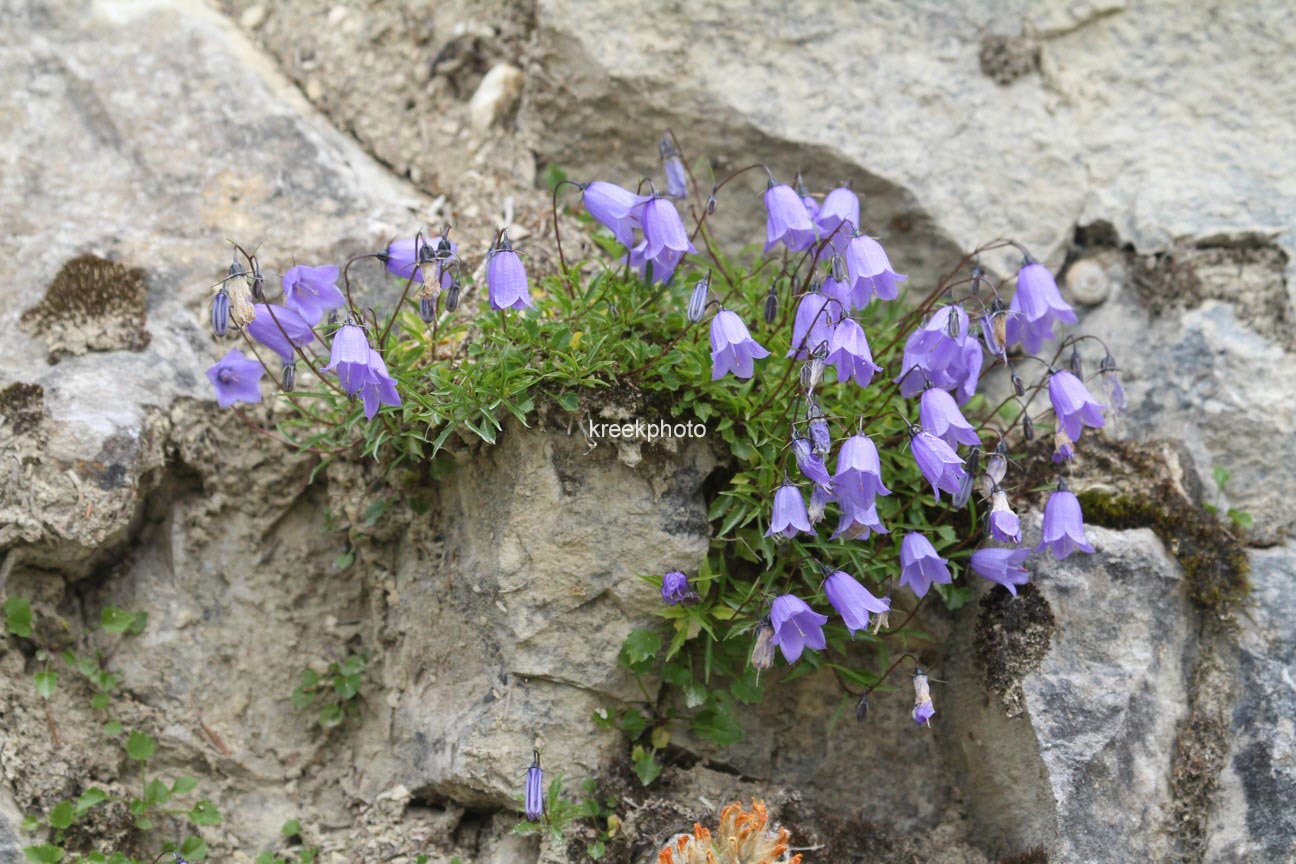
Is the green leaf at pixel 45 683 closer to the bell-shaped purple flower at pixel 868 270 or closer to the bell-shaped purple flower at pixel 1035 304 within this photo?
the bell-shaped purple flower at pixel 868 270

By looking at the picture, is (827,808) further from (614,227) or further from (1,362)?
(1,362)

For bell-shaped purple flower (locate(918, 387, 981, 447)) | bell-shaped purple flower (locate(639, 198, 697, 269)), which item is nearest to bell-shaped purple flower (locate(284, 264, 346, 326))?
bell-shaped purple flower (locate(639, 198, 697, 269))

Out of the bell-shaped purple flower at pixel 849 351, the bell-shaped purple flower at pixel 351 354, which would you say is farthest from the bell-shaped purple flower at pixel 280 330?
the bell-shaped purple flower at pixel 849 351

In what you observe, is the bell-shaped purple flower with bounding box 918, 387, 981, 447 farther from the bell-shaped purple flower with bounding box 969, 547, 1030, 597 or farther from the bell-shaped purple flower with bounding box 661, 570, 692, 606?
the bell-shaped purple flower with bounding box 661, 570, 692, 606

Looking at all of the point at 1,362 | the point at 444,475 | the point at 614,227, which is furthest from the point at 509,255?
the point at 1,362

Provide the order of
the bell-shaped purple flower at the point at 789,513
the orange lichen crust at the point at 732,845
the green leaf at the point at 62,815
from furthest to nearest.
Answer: the green leaf at the point at 62,815
the bell-shaped purple flower at the point at 789,513
the orange lichen crust at the point at 732,845

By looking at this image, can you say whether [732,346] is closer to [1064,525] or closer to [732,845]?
[1064,525]
